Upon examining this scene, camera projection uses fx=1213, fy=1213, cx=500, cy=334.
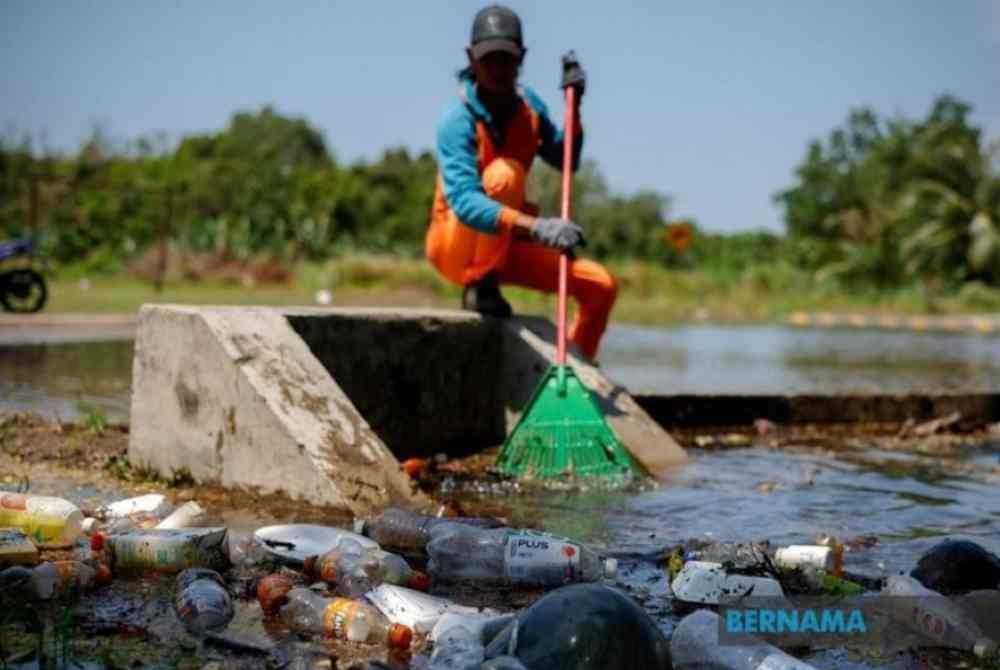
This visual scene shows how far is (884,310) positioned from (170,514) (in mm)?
28259

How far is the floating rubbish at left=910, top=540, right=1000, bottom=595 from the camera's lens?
3.37 metres

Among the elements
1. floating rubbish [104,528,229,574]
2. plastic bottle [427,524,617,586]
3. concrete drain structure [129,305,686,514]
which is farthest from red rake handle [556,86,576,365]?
floating rubbish [104,528,229,574]

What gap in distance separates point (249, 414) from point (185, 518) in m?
0.69

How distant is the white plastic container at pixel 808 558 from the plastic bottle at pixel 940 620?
0.41 metres

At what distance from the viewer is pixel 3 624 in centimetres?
259

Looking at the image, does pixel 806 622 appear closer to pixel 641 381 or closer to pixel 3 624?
pixel 3 624

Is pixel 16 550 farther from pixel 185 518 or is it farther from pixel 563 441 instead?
pixel 563 441

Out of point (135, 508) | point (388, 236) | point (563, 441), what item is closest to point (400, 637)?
point (135, 508)

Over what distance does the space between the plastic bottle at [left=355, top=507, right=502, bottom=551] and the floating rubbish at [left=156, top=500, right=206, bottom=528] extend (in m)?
0.50

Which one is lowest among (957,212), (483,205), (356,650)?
(356,650)

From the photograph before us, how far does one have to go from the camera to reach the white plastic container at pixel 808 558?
348 cm

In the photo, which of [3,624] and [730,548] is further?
[730,548]

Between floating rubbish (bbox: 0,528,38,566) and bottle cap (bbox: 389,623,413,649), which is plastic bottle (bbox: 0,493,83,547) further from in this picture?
bottle cap (bbox: 389,623,413,649)

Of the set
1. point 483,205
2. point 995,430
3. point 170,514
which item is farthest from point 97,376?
point 995,430
